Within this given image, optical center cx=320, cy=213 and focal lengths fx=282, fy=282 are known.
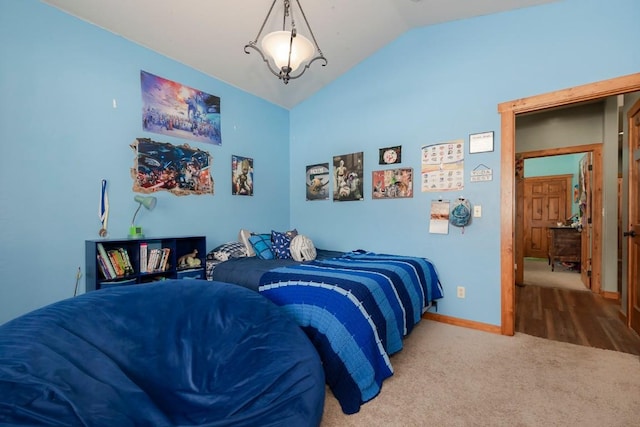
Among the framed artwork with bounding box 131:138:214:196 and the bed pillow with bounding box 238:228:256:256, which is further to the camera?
the bed pillow with bounding box 238:228:256:256

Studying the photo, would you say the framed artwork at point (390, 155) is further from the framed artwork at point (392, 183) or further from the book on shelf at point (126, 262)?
the book on shelf at point (126, 262)

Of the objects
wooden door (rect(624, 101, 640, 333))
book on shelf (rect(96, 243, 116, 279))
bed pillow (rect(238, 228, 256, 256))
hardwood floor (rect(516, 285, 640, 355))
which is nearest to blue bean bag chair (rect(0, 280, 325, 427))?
book on shelf (rect(96, 243, 116, 279))

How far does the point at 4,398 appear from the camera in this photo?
82 centimetres

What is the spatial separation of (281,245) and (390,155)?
1.71m

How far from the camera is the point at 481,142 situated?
282cm

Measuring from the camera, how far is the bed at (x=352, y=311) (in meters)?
1.68

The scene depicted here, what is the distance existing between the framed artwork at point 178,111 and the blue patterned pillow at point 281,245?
54.3 inches

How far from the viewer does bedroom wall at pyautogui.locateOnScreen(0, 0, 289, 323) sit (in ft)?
7.11

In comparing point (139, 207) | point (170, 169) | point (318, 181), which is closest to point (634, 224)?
point (318, 181)

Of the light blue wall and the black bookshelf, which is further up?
the light blue wall

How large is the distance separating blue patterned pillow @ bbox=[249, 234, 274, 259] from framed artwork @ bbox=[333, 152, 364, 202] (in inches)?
43.9

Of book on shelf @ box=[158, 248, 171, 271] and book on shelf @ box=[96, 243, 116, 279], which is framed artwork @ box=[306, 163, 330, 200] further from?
book on shelf @ box=[96, 243, 116, 279]

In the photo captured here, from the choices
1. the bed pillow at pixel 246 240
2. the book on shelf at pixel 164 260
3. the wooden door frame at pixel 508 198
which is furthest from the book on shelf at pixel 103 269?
the wooden door frame at pixel 508 198

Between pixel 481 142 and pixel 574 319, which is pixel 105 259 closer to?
pixel 481 142
